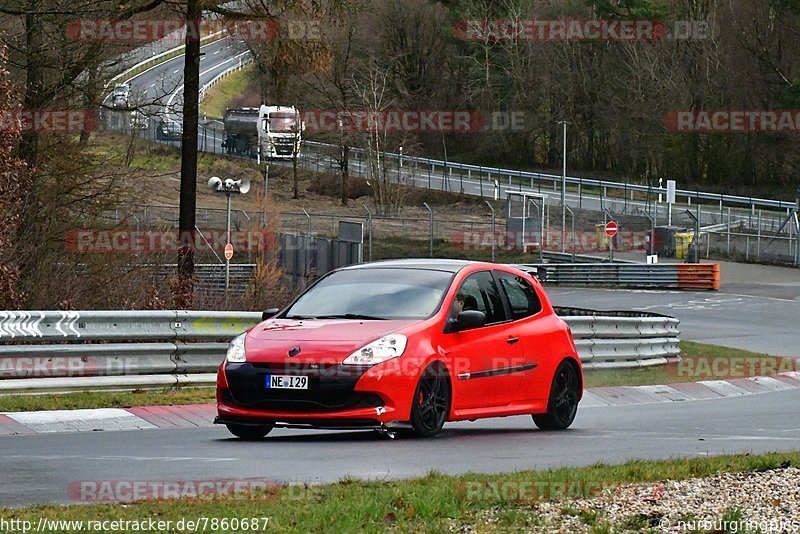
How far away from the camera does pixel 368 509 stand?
7.10 m

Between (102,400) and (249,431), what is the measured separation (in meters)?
2.79

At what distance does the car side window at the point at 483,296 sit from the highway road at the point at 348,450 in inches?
43.3

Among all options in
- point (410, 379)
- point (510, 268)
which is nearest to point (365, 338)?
point (410, 379)

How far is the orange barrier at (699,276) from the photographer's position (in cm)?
4747

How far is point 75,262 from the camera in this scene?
2548 centimetres

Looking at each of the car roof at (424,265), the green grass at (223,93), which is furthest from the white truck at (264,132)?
the car roof at (424,265)

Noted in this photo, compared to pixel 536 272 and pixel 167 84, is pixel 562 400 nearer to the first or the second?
pixel 536 272

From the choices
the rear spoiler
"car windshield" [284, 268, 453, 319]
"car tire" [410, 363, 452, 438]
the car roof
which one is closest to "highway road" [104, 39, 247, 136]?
the rear spoiler

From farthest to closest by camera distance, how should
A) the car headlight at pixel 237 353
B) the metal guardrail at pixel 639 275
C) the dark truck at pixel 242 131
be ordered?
the dark truck at pixel 242 131
the metal guardrail at pixel 639 275
the car headlight at pixel 237 353

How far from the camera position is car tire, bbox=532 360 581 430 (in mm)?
13430

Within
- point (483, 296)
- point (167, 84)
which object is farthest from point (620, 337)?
point (167, 84)

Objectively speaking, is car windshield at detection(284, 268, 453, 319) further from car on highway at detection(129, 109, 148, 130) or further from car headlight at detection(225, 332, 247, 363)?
car on highway at detection(129, 109, 148, 130)

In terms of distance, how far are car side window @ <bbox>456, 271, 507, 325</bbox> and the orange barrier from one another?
3554cm

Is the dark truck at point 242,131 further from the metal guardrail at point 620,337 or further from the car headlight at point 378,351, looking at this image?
the car headlight at point 378,351
